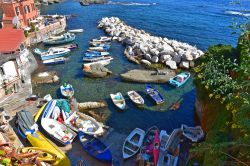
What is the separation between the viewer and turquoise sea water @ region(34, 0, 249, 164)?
27922 mm

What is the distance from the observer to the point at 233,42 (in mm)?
50875

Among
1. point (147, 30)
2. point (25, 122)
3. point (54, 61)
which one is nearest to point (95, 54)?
point (54, 61)

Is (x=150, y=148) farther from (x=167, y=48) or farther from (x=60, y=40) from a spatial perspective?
(x=60, y=40)

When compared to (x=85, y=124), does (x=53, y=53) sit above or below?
above

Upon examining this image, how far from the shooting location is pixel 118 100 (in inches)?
1168

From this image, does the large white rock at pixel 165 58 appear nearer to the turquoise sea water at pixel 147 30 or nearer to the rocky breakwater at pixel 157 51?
the rocky breakwater at pixel 157 51

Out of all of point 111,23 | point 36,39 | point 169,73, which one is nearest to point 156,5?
point 111,23

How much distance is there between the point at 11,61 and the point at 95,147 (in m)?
16.7

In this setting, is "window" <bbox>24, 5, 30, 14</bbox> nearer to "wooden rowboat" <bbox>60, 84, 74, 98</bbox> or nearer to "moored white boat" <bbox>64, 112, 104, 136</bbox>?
"wooden rowboat" <bbox>60, 84, 74, 98</bbox>

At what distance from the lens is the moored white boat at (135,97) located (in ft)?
96.3

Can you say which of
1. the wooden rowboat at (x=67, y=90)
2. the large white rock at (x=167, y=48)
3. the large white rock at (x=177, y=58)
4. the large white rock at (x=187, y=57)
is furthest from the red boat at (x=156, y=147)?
the large white rock at (x=167, y=48)

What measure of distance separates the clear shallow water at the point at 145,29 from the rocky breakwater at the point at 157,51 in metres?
2.11

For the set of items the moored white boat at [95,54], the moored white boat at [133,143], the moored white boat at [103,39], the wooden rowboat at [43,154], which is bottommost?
the moored white boat at [133,143]

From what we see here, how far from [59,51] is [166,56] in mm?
18567
